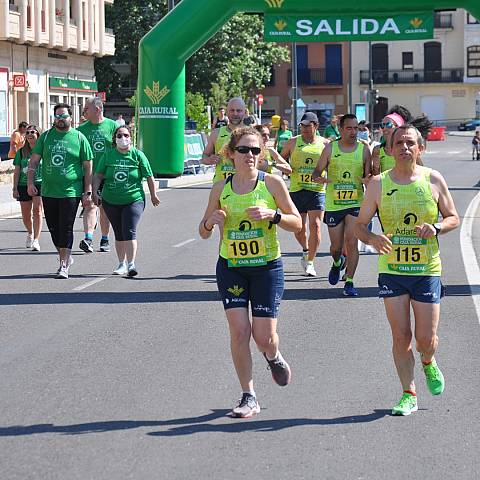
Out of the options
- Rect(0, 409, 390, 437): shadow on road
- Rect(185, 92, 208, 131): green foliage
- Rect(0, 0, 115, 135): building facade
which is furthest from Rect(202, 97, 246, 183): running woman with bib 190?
Rect(0, 0, 115, 135): building facade

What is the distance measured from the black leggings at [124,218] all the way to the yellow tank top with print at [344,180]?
7.40 ft

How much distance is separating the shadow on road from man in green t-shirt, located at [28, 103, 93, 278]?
6.71 metres

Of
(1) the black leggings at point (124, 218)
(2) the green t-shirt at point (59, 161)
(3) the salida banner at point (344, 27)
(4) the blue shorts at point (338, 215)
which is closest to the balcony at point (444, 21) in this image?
(3) the salida banner at point (344, 27)

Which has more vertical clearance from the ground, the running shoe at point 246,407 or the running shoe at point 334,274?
the running shoe at point 334,274

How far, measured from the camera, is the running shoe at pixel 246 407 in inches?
281

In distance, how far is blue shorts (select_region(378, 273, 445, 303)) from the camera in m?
7.22

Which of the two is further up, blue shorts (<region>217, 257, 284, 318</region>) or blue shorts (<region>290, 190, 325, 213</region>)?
blue shorts (<region>290, 190, 325, 213</region>)

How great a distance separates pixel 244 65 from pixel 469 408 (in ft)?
169

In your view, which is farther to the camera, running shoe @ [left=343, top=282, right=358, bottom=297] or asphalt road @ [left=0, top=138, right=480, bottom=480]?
running shoe @ [left=343, top=282, right=358, bottom=297]

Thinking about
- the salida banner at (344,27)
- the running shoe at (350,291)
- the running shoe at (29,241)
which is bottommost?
the running shoe at (350,291)

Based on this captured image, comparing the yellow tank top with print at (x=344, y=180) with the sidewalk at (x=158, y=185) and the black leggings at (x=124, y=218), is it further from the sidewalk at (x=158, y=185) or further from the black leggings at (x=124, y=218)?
the sidewalk at (x=158, y=185)

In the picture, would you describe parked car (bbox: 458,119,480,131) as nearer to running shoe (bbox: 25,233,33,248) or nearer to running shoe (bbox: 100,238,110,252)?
running shoe (bbox: 25,233,33,248)

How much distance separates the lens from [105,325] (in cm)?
1052

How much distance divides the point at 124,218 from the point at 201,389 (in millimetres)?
5880
